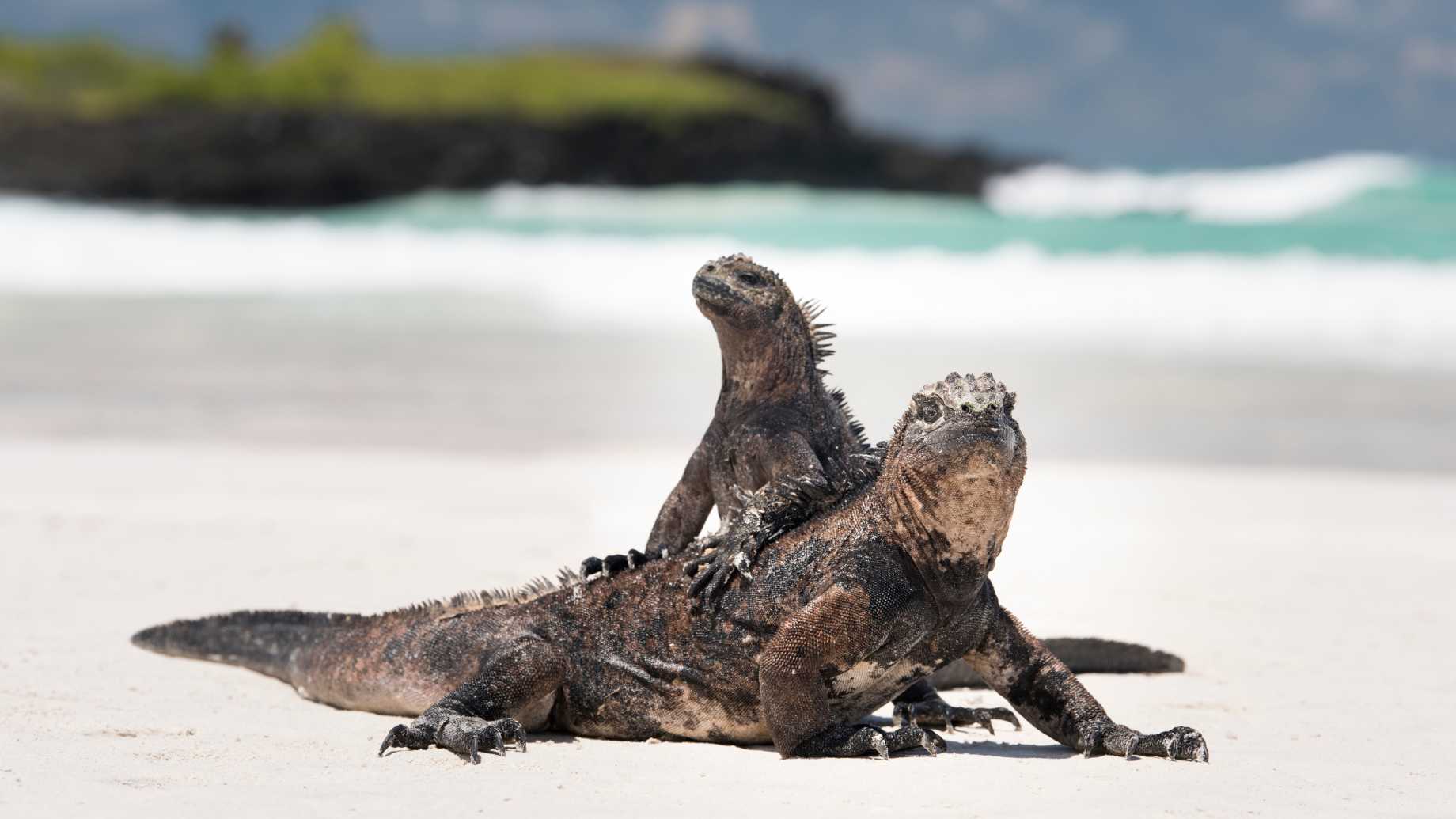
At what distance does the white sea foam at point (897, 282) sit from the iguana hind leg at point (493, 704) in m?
15.2

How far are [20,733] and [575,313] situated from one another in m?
18.9

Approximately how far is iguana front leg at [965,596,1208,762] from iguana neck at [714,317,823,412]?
6.25 ft

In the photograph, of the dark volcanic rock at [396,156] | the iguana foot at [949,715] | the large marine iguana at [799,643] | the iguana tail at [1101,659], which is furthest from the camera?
the dark volcanic rock at [396,156]

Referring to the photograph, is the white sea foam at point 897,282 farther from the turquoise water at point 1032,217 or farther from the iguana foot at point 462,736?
the iguana foot at point 462,736

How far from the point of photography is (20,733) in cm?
541

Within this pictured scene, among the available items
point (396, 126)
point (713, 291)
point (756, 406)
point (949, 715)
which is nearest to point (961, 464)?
point (949, 715)

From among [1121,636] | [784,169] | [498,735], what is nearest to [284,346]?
[1121,636]

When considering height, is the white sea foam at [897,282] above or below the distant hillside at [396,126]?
below

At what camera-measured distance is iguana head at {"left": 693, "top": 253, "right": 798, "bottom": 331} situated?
7.25 m

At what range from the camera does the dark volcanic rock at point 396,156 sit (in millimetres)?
50000

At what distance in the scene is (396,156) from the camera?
51.2m

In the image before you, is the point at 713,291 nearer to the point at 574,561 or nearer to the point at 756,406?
the point at 756,406

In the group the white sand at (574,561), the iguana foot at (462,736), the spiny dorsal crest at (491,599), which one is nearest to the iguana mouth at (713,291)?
the spiny dorsal crest at (491,599)

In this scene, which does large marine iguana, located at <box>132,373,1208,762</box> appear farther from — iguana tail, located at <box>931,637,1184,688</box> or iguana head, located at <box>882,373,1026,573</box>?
iguana tail, located at <box>931,637,1184,688</box>
